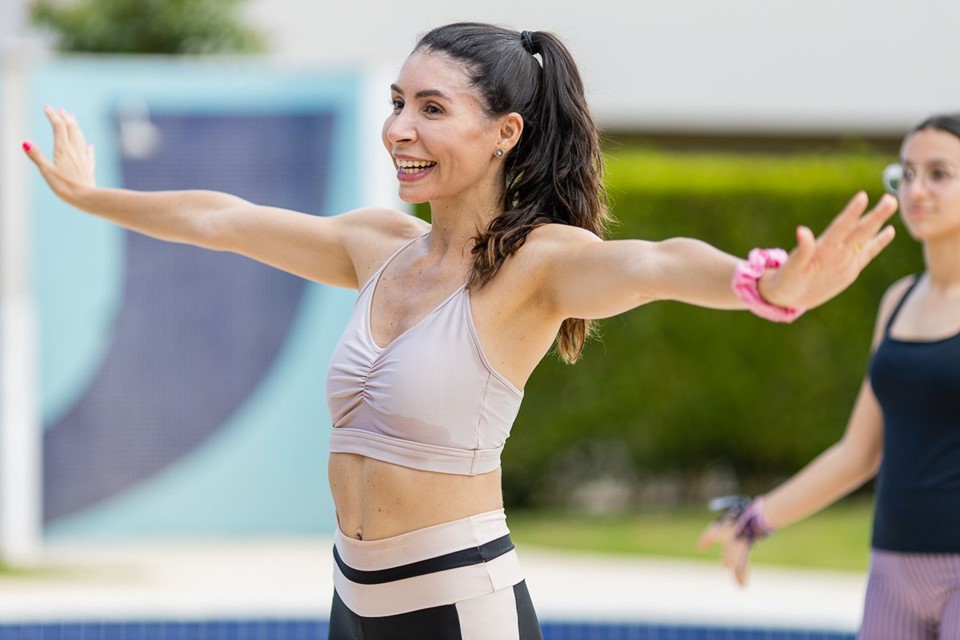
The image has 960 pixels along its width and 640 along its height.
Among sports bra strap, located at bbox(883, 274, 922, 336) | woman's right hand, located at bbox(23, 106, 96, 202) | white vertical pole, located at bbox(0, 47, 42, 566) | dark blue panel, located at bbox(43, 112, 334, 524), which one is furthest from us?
dark blue panel, located at bbox(43, 112, 334, 524)

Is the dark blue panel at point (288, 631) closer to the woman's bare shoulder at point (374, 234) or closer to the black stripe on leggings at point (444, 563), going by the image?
the woman's bare shoulder at point (374, 234)

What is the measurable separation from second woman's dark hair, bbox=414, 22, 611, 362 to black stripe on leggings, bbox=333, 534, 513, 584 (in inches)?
15.1

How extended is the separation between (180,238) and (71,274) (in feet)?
22.1

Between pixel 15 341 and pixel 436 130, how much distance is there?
22.6 ft

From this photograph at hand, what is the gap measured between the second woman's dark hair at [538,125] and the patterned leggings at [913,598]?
117cm

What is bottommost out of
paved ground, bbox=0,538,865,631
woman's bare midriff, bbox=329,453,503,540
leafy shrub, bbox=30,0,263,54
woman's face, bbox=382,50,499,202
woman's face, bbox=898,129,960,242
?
paved ground, bbox=0,538,865,631

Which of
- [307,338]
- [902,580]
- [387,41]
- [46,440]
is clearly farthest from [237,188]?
[902,580]

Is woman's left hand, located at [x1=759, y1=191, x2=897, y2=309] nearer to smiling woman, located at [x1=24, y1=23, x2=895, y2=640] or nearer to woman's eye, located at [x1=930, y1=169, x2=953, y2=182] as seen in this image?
smiling woman, located at [x1=24, y1=23, x2=895, y2=640]

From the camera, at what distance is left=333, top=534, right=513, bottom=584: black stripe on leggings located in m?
2.66

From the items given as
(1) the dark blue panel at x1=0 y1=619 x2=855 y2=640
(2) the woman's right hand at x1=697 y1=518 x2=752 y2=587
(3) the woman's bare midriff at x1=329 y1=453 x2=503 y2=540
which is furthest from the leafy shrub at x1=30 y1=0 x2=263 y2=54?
(3) the woman's bare midriff at x1=329 y1=453 x2=503 y2=540

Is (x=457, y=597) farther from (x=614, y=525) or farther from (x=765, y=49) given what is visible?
(x=765, y=49)

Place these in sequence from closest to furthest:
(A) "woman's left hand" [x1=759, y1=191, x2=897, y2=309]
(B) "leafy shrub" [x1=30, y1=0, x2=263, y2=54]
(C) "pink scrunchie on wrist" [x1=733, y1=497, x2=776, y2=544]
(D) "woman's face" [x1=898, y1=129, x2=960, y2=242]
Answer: (A) "woman's left hand" [x1=759, y1=191, x2=897, y2=309] → (D) "woman's face" [x1=898, y1=129, x2=960, y2=242] → (C) "pink scrunchie on wrist" [x1=733, y1=497, x2=776, y2=544] → (B) "leafy shrub" [x1=30, y1=0, x2=263, y2=54]

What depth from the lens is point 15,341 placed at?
8.98 metres

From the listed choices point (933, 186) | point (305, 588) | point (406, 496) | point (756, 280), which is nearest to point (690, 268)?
point (756, 280)
